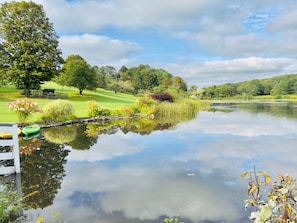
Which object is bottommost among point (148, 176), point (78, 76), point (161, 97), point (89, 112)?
point (148, 176)

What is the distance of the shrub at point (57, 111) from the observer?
13617mm

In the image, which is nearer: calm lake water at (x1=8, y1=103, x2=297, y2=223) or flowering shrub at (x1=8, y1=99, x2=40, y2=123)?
calm lake water at (x1=8, y1=103, x2=297, y2=223)

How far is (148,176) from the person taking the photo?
18.1 feet

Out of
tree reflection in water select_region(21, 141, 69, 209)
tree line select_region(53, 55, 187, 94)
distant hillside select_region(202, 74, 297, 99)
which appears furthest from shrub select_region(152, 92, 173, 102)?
distant hillside select_region(202, 74, 297, 99)

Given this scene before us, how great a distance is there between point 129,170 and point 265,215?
4.52 m

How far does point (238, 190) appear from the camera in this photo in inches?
184

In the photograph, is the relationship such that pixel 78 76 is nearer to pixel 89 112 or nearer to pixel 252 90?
pixel 89 112

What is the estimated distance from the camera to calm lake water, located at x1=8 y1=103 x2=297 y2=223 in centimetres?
383

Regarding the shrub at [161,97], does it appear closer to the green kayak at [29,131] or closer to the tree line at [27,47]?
the tree line at [27,47]

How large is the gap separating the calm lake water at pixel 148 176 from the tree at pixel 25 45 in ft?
68.0

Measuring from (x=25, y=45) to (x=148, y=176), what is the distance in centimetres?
2680

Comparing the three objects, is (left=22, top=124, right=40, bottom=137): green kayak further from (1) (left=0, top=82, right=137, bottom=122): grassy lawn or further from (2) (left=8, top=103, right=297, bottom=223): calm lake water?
(1) (left=0, top=82, right=137, bottom=122): grassy lawn

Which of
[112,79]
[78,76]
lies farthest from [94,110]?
[112,79]

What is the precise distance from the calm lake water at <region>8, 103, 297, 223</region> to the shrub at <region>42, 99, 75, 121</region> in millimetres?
4753
